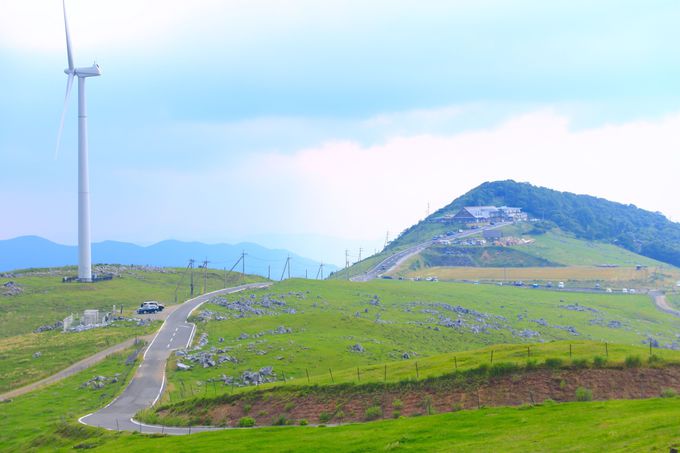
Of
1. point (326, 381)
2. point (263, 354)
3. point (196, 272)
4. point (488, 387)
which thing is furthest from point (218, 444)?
point (196, 272)

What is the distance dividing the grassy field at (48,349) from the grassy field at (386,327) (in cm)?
1410

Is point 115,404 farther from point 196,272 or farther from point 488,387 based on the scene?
point 196,272

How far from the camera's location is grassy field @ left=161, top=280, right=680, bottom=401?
89.8 metres

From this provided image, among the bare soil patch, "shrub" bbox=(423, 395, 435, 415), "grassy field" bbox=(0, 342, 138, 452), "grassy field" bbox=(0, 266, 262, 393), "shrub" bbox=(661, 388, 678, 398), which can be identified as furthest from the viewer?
"grassy field" bbox=(0, 266, 262, 393)

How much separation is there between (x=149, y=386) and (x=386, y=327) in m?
49.1

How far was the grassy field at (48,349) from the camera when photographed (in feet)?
293

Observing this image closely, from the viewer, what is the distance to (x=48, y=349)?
101688 mm

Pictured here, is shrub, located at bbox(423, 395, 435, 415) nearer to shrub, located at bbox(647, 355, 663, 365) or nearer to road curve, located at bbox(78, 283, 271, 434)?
shrub, located at bbox(647, 355, 663, 365)

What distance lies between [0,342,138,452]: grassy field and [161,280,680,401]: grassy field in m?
7.58

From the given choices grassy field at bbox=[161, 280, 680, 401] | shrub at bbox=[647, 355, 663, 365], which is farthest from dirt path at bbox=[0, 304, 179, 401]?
shrub at bbox=[647, 355, 663, 365]

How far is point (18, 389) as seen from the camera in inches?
3314

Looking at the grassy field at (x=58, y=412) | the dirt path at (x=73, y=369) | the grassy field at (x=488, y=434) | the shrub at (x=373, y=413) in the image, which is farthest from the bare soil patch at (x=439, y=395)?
the dirt path at (x=73, y=369)

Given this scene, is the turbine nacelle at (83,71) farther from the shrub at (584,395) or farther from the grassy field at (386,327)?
the shrub at (584,395)

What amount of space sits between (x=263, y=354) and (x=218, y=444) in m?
46.4
